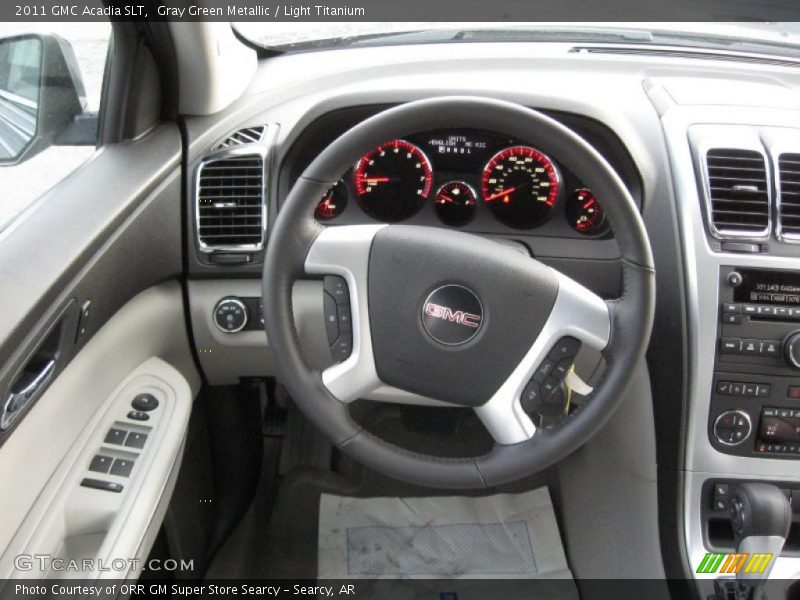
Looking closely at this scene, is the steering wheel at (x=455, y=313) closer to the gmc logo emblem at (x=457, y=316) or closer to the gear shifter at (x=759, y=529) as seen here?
the gmc logo emblem at (x=457, y=316)

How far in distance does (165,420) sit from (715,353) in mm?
1146

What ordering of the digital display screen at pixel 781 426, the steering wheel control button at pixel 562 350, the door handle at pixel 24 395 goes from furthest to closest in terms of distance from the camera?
the digital display screen at pixel 781 426
the steering wheel control button at pixel 562 350
the door handle at pixel 24 395

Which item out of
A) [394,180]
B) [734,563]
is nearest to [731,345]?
[734,563]

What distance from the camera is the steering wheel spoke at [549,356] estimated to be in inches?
49.9

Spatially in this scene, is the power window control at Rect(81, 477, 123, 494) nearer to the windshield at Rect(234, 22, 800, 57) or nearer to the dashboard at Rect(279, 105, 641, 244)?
the dashboard at Rect(279, 105, 641, 244)

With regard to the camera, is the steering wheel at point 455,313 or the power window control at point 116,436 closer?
the steering wheel at point 455,313

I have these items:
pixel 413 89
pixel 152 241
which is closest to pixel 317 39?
pixel 413 89

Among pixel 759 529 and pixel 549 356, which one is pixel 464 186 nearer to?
pixel 549 356

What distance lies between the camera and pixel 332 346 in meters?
1.34

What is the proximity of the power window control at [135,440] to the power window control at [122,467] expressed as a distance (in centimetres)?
4

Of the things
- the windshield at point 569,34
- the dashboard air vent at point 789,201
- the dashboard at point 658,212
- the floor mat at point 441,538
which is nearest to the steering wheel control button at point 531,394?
the dashboard at point 658,212

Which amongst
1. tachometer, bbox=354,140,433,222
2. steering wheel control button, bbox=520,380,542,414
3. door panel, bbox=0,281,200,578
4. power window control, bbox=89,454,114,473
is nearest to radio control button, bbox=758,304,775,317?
steering wheel control button, bbox=520,380,542,414

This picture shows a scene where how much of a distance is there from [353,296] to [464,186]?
51 cm

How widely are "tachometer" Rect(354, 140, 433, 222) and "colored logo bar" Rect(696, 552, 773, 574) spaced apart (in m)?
0.99
